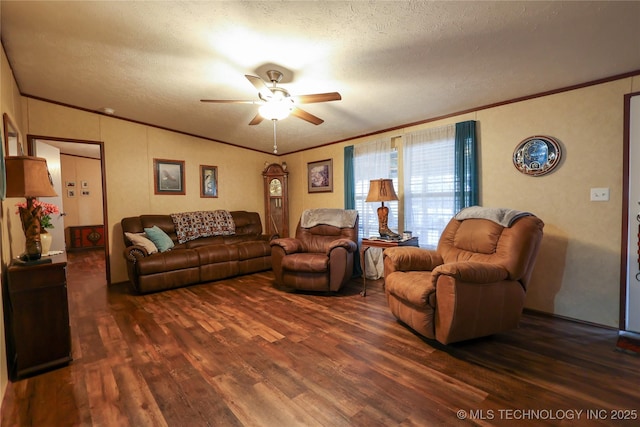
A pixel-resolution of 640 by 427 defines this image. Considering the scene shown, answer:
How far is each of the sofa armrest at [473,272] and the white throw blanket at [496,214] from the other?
1.57 ft

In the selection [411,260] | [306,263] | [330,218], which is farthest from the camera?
[330,218]

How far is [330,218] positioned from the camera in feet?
13.5

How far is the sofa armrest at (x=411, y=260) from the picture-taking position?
106 inches

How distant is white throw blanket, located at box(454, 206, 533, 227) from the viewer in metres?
2.37

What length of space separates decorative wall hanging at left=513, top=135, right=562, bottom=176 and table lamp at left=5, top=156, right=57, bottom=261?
398cm

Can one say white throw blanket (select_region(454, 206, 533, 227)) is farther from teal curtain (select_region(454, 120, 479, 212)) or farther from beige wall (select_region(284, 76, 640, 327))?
beige wall (select_region(284, 76, 640, 327))

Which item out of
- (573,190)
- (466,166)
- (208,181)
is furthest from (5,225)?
(573,190)

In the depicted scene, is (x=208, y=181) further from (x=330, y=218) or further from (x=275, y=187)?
A: (x=330, y=218)

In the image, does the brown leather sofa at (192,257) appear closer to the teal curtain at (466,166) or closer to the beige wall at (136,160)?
the beige wall at (136,160)

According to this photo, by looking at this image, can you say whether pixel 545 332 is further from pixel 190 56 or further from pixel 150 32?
pixel 150 32

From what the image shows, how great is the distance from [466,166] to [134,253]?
4.15 meters

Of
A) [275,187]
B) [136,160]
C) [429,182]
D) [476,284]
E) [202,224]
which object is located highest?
[136,160]

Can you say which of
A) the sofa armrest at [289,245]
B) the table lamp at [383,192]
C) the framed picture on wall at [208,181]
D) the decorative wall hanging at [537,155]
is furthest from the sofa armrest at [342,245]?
the framed picture on wall at [208,181]

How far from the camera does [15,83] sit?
9.61 feet
